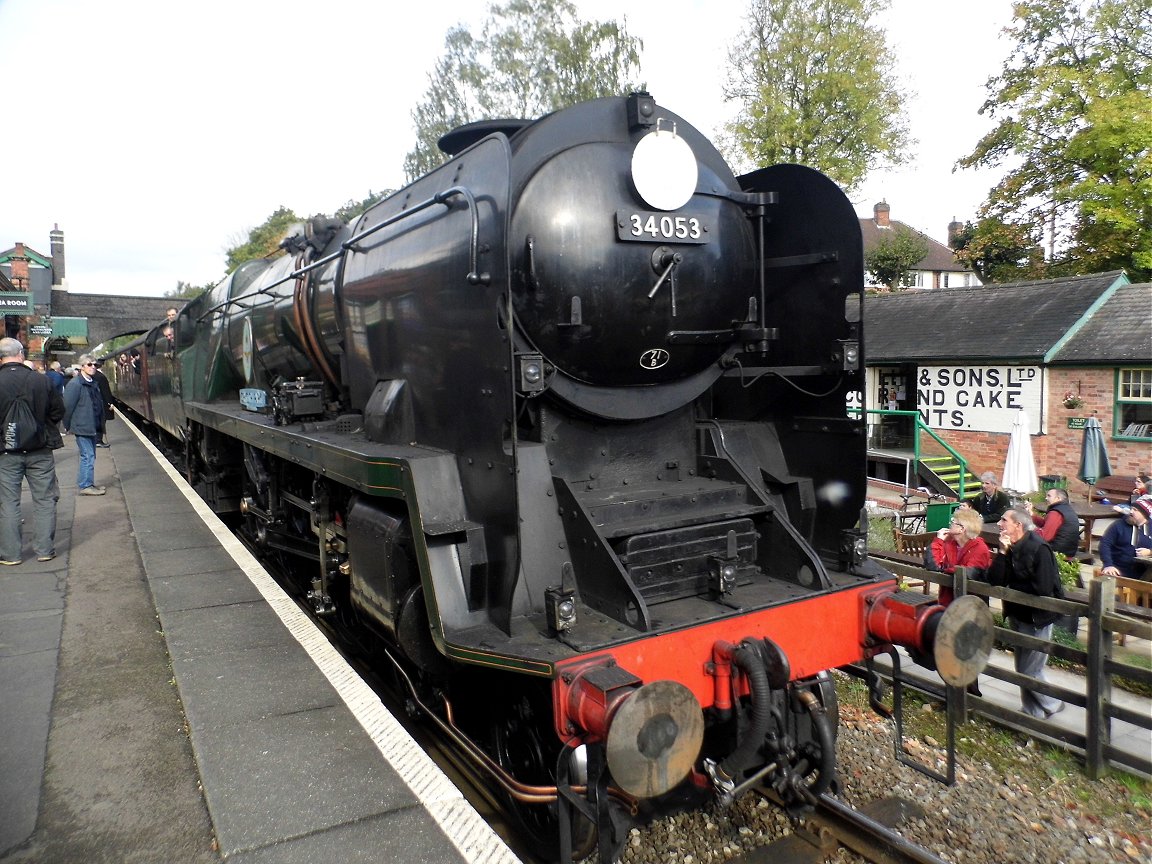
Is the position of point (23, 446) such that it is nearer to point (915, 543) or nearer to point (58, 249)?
point (915, 543)

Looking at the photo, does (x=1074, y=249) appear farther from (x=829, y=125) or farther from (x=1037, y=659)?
(x=1037, y=659)

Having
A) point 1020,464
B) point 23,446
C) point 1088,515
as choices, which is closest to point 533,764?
point 23,446

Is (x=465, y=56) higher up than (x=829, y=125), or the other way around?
(x=465, y=56)

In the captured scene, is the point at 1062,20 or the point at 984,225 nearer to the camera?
the point at 1062,20

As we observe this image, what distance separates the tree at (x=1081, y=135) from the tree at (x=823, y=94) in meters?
3.03

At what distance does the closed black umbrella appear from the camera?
1365 cm

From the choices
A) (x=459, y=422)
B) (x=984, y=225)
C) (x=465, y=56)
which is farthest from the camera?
(x=465, y=56)

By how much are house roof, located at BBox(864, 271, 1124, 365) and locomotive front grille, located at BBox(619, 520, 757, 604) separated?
46.4ft

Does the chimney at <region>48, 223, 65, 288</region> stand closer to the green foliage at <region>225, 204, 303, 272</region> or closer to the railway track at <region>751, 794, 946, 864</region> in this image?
the green foliage at <region>225, 204, 303, 272</region>

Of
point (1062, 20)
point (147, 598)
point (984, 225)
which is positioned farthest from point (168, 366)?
point (1062, 20)

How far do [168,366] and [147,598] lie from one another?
6961mm

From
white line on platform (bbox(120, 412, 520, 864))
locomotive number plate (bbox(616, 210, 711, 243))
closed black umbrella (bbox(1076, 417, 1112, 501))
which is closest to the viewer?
white line on platform (bbox(120, 412, 520, 864))

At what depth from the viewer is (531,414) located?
334cm

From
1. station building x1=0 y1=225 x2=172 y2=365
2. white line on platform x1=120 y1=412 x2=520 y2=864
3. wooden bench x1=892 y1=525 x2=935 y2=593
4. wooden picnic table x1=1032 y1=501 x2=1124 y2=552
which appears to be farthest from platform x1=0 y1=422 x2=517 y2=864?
station building x1=0 y1=225 x2=172 y2=365
